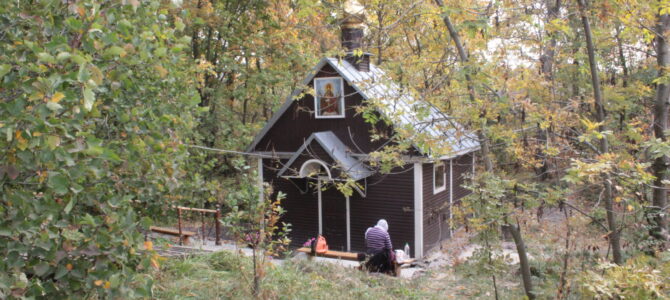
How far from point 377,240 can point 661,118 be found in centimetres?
536

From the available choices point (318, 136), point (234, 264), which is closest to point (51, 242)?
point (234, 264)

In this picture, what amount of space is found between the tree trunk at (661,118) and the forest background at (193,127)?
28 mm

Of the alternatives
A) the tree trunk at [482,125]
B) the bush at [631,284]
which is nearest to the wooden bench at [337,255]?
the tree trunk at [482,125]

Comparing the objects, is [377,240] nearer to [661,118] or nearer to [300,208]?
[300,208]

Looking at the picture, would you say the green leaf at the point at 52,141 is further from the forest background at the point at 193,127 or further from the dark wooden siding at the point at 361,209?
the dark wooden siding at the point at 361,209

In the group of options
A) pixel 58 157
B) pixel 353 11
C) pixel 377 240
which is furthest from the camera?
pixel 377 240

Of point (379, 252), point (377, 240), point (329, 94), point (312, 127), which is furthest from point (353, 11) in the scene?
point (312, 127)

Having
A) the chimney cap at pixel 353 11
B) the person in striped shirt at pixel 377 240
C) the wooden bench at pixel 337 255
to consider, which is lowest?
the wooden bench at pixel 337 255

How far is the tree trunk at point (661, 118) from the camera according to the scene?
772 centimetres

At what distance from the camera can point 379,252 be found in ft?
33.4

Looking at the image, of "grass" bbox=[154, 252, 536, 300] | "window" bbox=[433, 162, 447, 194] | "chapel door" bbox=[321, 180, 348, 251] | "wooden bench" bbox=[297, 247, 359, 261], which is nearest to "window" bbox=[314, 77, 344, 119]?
"chapel door" bbox=[321, 180, 348, 251]

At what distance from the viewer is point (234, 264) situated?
25.1 ft

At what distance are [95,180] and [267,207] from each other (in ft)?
11.1

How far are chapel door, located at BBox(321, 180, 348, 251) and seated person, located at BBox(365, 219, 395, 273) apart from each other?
4134 mm
